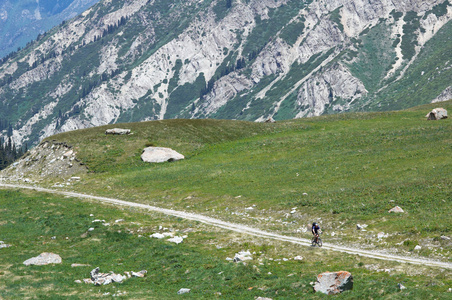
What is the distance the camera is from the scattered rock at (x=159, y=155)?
288ft

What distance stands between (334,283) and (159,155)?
65271 millimetres

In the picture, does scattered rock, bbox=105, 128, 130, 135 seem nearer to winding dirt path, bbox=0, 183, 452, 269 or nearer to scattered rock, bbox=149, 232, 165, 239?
winding dirt path, bbox=0, 183, 452, 269

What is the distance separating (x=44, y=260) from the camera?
36.4 meters

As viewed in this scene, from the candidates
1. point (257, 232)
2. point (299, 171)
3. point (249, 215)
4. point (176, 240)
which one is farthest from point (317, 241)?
point (299, 171)

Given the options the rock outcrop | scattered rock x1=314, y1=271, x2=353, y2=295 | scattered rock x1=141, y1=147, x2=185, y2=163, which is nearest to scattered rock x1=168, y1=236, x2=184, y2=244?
scattered rock x1=314, y1=271, x2=353, y2=295

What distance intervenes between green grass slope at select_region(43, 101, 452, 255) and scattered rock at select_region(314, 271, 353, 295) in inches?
395

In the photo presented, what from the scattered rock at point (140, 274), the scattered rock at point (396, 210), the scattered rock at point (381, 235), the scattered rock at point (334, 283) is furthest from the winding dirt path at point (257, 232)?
the scattered rock at point (140, 274)

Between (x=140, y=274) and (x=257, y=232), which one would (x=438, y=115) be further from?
(x=140, y=274)

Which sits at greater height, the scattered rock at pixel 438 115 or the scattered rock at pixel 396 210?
the scattered rock at pixel 438 115

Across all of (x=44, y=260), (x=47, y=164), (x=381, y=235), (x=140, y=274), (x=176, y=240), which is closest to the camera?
(x=140, y=274)

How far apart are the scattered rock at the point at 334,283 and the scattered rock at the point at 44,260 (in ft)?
73.7

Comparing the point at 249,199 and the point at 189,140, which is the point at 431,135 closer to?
the point at 249,199

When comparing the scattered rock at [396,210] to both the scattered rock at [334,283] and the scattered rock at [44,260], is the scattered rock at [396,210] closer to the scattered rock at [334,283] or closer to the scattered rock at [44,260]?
the scattered rock at [334,283]

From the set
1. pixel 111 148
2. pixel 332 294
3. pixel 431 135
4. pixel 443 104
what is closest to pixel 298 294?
pixel 332 294
